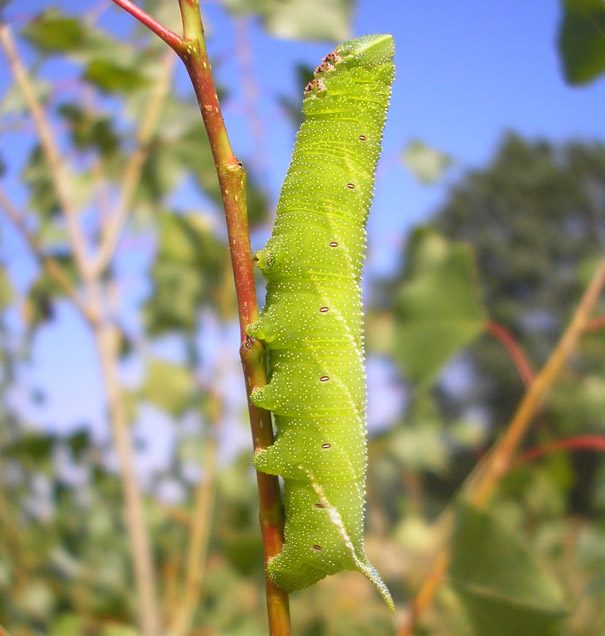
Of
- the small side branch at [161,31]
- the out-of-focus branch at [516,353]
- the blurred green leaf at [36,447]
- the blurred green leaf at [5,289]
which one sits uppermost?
the blurred green leaf at [5,289]

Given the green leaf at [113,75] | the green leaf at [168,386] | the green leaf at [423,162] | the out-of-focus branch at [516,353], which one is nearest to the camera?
the green leaf at [113,75]

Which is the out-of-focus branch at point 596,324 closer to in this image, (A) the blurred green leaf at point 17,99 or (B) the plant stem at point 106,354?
(B) the plant stem at point 106,354

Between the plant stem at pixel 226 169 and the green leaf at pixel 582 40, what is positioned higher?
the green leaf at pixel 582 40

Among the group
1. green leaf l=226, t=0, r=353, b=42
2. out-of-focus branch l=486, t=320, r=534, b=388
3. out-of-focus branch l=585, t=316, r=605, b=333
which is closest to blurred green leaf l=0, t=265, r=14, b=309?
green leaf l=226, t=0, r=353, b=42

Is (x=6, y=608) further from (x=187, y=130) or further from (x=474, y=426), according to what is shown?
(x=474, y=426)

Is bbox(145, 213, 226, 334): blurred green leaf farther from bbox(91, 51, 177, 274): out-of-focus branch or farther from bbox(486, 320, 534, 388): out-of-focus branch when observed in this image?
bbox(486, 320, 534, 388): out-of-focus branch

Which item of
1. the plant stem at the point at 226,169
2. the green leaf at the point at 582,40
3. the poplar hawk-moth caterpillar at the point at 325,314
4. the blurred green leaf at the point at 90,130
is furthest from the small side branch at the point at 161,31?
the blurred green leaf at the point at 90,130
